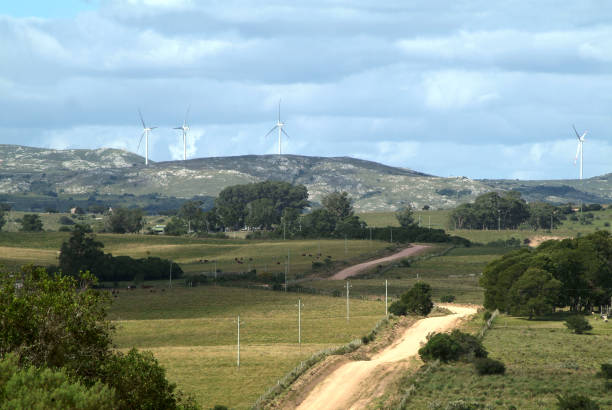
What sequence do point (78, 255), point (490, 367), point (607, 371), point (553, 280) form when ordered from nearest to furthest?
point (607, 371) < point (490, 367) < point (553, 280) < point (78, 255)

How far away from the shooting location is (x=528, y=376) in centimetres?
7100

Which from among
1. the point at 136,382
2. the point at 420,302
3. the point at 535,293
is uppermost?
the point at 136,382

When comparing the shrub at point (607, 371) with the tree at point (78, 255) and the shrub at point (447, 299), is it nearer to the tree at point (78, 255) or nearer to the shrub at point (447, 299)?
the shrub at point (447, 299)

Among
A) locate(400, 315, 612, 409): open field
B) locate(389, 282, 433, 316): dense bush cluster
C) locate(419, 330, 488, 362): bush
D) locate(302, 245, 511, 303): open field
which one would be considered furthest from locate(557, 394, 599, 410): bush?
locate(302, 245, 511, 303): open field

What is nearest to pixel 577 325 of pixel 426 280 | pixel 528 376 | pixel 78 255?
pixel 528 376

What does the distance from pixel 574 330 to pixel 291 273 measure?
88714 millimetres

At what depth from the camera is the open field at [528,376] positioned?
2489 inches

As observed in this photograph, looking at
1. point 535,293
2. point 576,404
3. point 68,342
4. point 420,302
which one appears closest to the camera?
point 68,342

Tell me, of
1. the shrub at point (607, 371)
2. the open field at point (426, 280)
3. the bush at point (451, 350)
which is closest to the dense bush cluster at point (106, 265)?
the open field at point (426, 280)

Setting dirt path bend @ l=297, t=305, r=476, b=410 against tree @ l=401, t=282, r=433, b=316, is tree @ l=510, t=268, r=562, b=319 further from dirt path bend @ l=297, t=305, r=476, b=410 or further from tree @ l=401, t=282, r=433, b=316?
dirt path bend @ l=297, t=305, r=476, b=410

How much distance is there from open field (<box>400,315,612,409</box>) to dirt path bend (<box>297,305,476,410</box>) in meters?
4.09

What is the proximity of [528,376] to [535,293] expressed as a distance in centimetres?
4839

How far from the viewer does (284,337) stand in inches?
4149

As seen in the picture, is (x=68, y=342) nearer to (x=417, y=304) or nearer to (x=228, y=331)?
(x=228, y=331)
